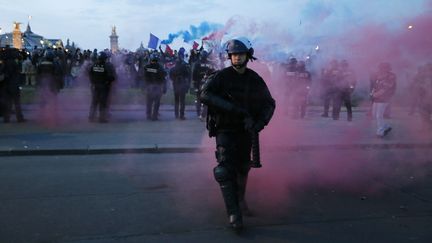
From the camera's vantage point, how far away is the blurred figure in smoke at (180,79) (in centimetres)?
1399

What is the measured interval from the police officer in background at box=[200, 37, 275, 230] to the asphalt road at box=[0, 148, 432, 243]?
485 millimetres

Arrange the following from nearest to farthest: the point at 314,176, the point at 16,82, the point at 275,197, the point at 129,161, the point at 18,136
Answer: the point at 275,197 < the point at 314,176 < the point at 129,161 < the point at 18,136 < the point at 16,82

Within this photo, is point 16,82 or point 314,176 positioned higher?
point 16,82

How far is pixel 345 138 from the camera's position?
36.1ft

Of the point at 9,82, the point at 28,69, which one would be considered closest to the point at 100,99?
the point at 9,82

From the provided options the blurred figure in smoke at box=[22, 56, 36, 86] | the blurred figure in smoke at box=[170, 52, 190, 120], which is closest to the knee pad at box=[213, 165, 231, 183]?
the blurred figure in smoke at box=[170, 52, 190, 120]

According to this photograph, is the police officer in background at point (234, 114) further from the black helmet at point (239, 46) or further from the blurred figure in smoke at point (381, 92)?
the blurred figure in smoke at point (381, 92)

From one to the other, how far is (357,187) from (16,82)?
9.02 m

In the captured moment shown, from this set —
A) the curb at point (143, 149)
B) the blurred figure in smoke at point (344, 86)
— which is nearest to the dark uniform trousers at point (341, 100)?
the blurred figure in smoke at point (344, 86)

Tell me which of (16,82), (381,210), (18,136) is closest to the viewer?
(381,210)

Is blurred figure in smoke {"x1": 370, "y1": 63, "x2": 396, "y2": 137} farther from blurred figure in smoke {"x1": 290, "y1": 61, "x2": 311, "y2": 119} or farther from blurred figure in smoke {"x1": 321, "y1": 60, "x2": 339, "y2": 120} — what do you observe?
blurred figure in smoke {"x1": 290, "y1": 61, "x2": 311, "y2": 119}

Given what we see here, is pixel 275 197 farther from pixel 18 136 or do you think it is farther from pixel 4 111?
pixel 4 111

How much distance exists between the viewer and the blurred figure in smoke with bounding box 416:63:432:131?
8.64 metres

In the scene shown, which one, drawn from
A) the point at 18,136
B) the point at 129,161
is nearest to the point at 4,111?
the point at 18,136
